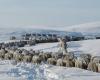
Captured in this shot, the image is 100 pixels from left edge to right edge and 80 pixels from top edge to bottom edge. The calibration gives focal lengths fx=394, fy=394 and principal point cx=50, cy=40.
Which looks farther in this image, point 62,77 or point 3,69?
point 3,69

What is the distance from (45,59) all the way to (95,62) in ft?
18.8

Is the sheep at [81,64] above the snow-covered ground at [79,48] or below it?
above

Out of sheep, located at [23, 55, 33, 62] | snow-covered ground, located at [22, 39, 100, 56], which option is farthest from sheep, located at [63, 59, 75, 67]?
snow-covered ground, located at [22, 39, 100, 56]

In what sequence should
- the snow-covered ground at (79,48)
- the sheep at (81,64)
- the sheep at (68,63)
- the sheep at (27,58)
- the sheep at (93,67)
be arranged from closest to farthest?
the sheep at (93,67), the sheep at (81,64), the sheep at (68,63), the sheep at (27,58), the snow-covered ground at (79,48)

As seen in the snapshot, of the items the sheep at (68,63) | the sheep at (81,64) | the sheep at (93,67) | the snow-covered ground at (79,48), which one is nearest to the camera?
the sheep at (93,67)

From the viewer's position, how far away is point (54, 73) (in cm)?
1523

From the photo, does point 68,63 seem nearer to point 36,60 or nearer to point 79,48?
point 36,60

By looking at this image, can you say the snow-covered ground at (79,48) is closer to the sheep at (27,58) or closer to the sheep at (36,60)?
the sheep at (27,58)

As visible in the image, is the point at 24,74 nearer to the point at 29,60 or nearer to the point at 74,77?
the point at 74,77

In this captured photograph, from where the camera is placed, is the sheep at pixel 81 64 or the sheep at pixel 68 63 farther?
the sheep at pixel 68 63

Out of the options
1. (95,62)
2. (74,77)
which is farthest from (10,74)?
(95,62)

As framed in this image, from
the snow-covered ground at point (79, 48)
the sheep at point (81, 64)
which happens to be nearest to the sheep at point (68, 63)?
the sheep at point (81, 64)

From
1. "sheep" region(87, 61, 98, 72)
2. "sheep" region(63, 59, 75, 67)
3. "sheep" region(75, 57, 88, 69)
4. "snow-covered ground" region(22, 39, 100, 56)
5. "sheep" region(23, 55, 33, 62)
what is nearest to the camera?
"sheep" region(87, 61, 98, 72)

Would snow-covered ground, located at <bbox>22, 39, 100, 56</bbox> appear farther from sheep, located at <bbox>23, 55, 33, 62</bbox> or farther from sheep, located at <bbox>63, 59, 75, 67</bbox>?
sheep, located at <bbox>63, 59, 75, 67</bbox>
